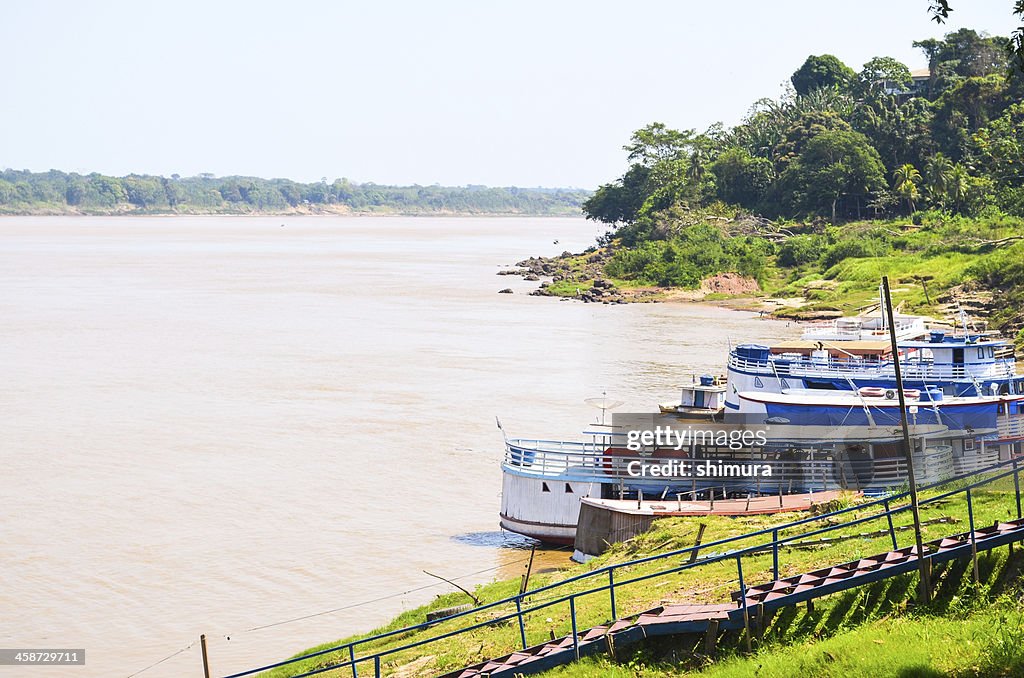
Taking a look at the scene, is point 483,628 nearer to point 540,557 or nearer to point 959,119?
point 540,557

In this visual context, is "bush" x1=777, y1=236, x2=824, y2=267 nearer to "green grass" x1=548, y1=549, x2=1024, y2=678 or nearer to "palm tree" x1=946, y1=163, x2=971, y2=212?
"palm tree" x1=946, y1=163, x2=971, y2=212

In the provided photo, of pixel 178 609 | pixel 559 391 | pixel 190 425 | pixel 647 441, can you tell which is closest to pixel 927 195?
pixel 559 391

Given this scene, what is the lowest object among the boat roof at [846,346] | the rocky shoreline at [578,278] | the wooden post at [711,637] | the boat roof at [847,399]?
the rocky shoreline at [578,278]

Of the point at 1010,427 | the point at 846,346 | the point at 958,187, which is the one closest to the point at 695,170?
the point at 958,187

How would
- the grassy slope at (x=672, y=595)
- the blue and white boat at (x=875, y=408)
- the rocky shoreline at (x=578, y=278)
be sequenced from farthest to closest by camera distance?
the rocky shoreline at (x=578, y=278)
the blue and white boat at (x=875, y=408)
the grassy slope at (x=672, y=595)

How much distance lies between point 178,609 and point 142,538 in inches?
201

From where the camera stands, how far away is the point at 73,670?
21500mm

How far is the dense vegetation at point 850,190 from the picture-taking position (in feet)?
260

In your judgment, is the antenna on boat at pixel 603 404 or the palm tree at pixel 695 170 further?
the palm tree at pixel 695 170

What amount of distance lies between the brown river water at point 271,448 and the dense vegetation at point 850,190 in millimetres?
11196

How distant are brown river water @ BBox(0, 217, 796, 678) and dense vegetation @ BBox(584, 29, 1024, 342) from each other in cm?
1120

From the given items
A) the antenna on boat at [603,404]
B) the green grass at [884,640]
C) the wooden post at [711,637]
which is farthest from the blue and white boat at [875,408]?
Answer: the wooden post at [711,637]

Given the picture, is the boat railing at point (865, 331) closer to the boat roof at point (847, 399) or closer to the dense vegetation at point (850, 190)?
the boat roof at point (847, 399)

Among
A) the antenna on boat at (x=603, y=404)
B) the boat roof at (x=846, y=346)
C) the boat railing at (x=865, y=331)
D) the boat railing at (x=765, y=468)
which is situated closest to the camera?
the boat railing at (x=765, y=468)
